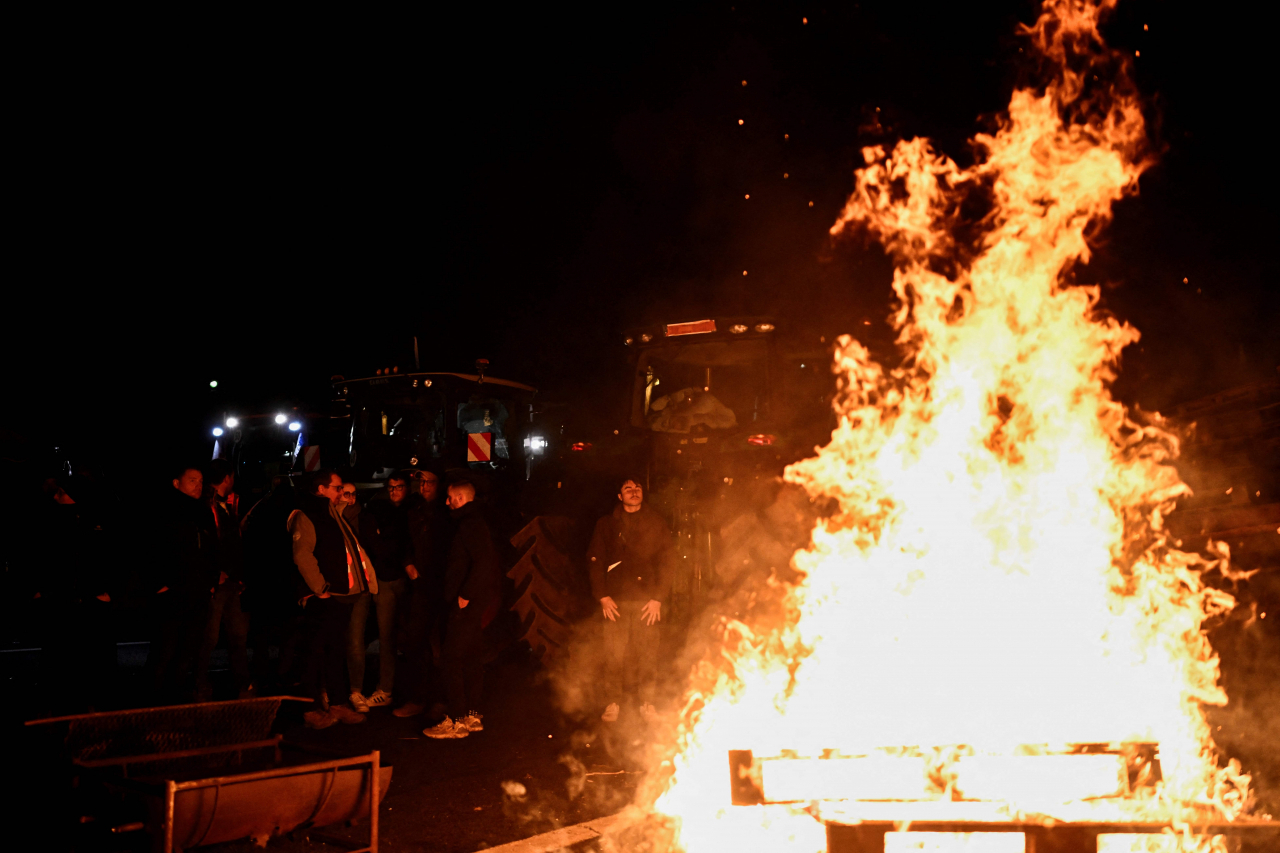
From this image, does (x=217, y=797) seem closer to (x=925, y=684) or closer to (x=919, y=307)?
(x=925, y=684)

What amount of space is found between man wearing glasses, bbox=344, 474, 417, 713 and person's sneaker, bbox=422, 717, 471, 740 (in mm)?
1214

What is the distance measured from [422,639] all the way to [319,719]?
3.28 ft

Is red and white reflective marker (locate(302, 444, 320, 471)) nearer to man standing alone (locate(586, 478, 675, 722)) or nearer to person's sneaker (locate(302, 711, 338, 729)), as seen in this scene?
person's sneaker (locate(302, 711, 338, 729))

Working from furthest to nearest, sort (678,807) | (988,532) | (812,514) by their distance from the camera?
1. (812,514)
2. (988,532)
3. (678,807)

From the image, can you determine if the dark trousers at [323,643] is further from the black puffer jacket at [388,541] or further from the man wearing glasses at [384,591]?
the black puffer jacket at [388,541]

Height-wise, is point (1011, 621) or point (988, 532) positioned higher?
point (988, 532)

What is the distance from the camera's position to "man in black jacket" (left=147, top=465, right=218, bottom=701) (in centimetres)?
741

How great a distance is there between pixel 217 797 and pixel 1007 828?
286cm

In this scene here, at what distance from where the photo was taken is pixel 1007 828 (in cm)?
323

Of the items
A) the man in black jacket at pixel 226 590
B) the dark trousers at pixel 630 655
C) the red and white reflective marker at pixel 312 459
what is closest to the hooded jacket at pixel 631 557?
the dark trousers at pixel 630 655

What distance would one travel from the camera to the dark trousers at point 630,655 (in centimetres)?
767

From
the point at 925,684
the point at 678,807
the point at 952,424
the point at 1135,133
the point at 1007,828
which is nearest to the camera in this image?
the point at 1007,828

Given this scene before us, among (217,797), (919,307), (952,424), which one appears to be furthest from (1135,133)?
(217,797)

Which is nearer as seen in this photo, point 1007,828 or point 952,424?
point 1007,828
